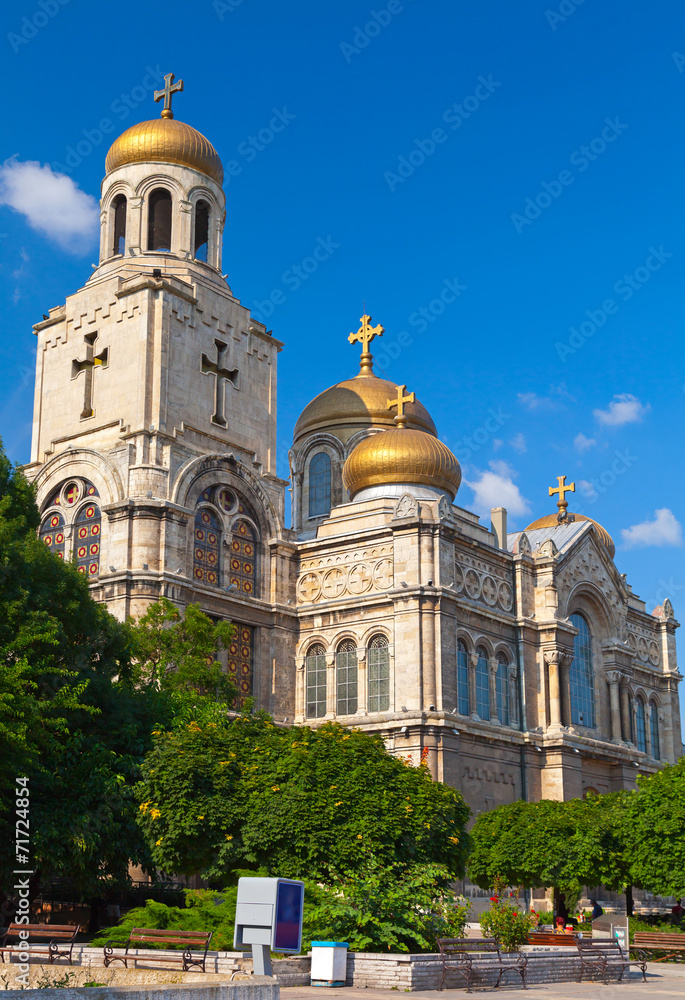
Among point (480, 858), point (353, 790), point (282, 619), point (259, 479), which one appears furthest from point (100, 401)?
point (353, 790)

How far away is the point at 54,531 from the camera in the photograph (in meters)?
42.7

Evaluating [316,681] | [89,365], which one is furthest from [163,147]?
[316,681]

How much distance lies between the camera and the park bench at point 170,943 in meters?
18.5

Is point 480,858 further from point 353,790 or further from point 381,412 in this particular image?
point 381,412

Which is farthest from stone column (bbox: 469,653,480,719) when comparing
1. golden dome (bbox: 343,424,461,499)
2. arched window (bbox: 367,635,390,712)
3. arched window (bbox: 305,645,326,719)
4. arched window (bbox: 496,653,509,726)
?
golden dome (bbox: 343,424,461,499)

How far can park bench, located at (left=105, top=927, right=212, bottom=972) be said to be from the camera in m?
18.5

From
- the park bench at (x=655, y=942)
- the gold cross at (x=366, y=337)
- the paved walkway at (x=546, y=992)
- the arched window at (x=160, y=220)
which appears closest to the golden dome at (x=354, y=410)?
the gold cross at (x=366, y=337)

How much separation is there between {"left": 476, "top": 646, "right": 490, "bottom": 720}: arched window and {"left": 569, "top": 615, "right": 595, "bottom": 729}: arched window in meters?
5.91

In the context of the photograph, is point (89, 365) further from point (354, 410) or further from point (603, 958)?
point (603, 958)

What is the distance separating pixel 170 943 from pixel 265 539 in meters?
24.9

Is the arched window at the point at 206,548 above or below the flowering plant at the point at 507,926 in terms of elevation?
above

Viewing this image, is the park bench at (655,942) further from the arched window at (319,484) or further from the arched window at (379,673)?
the arched window at (319,484)

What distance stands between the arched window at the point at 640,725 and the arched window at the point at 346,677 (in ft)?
53.7

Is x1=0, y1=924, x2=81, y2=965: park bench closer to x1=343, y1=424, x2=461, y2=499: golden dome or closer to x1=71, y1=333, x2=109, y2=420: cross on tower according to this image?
x1=71, y1=333, x2=109, y2=420: cross on tower
